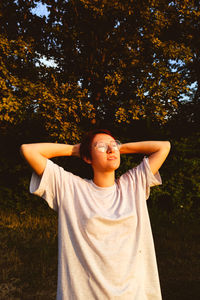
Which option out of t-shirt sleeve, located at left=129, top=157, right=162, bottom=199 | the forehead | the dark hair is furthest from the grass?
the forehead

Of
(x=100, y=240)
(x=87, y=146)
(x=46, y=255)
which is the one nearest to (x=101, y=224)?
(x=100, y=240)

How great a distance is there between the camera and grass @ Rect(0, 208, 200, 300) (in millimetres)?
3939

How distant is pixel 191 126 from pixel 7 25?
629cm

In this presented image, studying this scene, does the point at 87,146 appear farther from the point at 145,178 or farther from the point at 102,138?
the point at 145,178

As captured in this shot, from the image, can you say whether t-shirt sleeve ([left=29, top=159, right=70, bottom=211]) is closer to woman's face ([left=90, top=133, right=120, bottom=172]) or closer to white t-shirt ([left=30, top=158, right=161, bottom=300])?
white t-shirt ([left=30, top=158, right=161, bottom=300])

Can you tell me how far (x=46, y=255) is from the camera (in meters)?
4.88

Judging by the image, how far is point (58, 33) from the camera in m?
6.42

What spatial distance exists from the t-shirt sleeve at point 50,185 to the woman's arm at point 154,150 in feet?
1.92

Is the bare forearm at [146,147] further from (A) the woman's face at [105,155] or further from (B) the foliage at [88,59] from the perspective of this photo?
(B) the foliage at [88,59]

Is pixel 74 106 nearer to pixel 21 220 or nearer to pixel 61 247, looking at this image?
pixel 21 220

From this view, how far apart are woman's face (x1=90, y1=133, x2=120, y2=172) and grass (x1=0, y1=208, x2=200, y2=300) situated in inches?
118

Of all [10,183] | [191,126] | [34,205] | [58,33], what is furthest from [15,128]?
[191,126]

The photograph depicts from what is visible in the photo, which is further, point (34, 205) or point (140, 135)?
point (140, 135)

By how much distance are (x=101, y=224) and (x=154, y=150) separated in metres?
0.72
